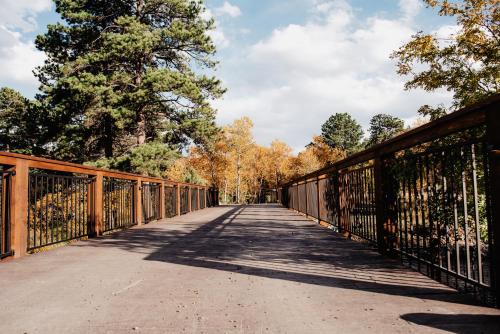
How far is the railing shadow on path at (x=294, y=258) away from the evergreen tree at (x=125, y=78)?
1135 centimetres

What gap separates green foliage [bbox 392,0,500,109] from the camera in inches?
449

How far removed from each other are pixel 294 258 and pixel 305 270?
78 cm

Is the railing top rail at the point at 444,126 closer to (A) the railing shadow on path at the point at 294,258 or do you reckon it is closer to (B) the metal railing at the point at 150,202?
(A) the railing shadow on path at the point at 294,258

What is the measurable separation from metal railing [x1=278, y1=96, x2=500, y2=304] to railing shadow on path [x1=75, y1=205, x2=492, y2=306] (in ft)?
0.80

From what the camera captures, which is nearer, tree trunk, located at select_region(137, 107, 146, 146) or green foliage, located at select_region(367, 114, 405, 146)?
tree trunk, located at select_region(137, 107, 146, 146)

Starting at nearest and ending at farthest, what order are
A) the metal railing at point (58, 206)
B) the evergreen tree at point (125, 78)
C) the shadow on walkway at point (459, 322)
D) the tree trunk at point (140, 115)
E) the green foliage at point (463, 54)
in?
the shadow on walkway at point (459, 322) < the metal railing at point (58, 206) < the green foliage at point (463, 54) < the evergreen tree at point (125, 78) < the tree trunk at point (140, 115)

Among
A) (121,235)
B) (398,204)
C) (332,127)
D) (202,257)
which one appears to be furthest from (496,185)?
(332,127)

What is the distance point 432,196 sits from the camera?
399 centimetres

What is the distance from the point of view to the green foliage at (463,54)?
1140 centimetres

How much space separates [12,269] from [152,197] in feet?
A: 26.2

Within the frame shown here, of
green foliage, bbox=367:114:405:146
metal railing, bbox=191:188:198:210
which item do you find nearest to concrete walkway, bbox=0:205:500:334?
metal railing, bbox=191:188:198:210

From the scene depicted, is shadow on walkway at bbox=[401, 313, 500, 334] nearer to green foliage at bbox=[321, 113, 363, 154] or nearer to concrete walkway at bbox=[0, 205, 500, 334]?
concrete walkway at bbox=[0, 205, 500, 334]

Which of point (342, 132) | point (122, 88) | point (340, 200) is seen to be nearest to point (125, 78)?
point (122, 88)

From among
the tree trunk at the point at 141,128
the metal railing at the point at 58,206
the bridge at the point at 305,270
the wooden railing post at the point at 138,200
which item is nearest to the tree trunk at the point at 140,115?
the tree trunk at the point at 141,128
